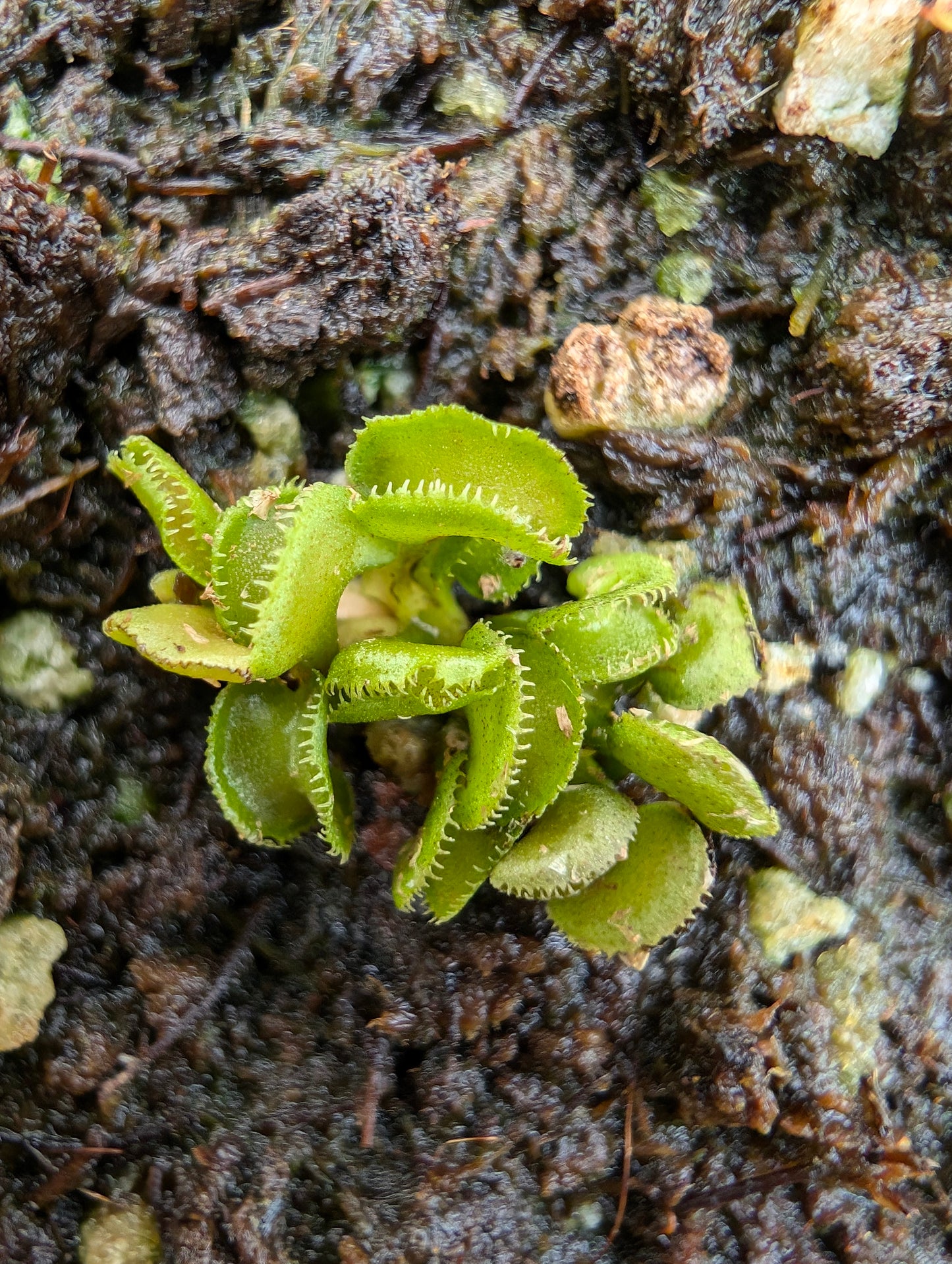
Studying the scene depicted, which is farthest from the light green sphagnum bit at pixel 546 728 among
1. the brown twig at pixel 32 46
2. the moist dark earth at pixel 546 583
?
the brown twig at pixel 32 46

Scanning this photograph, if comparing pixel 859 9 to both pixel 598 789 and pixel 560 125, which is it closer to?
pixel 560 125

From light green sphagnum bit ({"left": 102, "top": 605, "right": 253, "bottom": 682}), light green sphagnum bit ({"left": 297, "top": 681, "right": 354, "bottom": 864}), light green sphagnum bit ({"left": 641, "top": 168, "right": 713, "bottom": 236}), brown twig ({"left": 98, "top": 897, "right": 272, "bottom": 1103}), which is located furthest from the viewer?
light green sphagnum bit ({"left": 641, "top": 168, "right": 713, "bottom": 236})

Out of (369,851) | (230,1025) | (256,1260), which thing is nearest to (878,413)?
(369,851)

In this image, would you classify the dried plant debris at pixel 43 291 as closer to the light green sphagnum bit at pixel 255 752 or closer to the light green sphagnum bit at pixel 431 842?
the light green sphagnum bit at pixel 255 752

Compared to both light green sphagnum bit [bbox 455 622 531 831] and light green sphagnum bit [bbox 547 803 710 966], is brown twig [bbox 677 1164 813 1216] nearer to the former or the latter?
light green sphagnum bit [bbox 547 803 710 966]

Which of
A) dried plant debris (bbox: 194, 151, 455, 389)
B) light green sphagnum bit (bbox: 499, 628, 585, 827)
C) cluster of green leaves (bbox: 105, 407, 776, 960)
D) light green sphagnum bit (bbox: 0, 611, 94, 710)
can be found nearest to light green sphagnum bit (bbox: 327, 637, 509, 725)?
cluster of green leaves (bbox: 105, 407, 776, 960)

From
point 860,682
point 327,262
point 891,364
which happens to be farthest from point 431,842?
point 891,364
